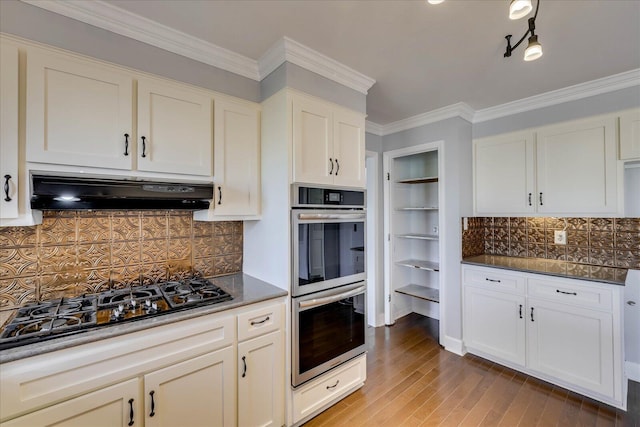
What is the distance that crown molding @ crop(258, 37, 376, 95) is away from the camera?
1854mm

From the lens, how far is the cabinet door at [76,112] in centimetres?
137

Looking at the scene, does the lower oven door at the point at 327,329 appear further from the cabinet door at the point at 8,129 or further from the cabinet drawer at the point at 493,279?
the cabinet door at the point at 8,129

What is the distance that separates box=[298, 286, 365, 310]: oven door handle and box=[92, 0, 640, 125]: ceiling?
175 cm

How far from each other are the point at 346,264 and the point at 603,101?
264 cm

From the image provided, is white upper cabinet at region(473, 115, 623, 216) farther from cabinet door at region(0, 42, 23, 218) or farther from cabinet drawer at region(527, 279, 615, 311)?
cabinet door at region(0, 42, 23, 218)

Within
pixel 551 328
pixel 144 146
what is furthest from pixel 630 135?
pixel 144 146

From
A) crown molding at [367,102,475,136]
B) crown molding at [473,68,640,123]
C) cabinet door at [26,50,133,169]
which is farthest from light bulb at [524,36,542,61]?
cabinet door at [26,50,133,169]

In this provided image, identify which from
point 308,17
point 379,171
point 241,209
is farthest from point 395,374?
point 308,17

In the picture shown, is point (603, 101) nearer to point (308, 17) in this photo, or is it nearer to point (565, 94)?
point (565, 94)

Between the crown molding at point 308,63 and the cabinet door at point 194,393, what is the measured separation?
6.28 feet

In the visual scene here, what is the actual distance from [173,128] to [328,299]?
1554mm

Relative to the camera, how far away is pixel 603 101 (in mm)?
2383

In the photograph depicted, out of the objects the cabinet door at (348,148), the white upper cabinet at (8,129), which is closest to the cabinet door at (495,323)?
the cabinet door at (348,148)

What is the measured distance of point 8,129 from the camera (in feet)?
4.28
